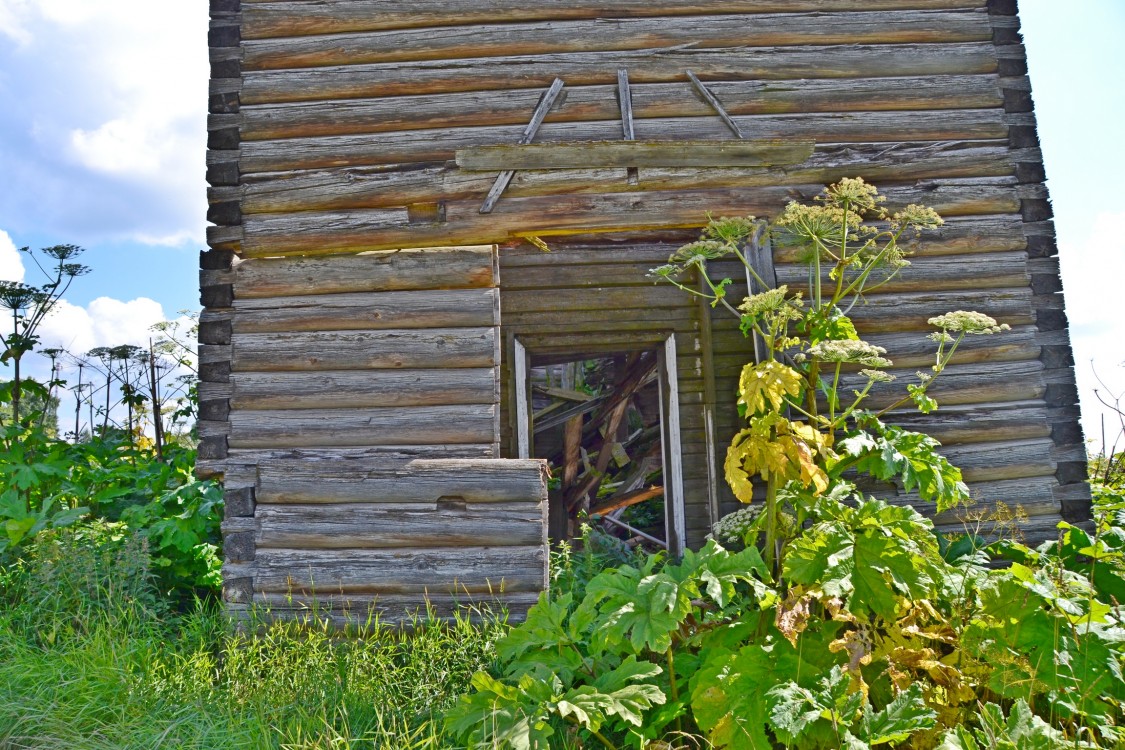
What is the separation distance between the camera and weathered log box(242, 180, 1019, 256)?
232 inches

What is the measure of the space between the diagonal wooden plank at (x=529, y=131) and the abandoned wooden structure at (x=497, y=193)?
0.02 m

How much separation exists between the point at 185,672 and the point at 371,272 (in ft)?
9.12

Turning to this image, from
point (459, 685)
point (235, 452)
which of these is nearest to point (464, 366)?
point (235, 452)

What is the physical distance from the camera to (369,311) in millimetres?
5801

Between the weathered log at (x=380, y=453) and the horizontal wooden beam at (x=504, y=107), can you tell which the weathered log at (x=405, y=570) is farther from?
the horizontal wooden beam at (x=504, y=107)

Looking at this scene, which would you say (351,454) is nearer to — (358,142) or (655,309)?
(358,142)

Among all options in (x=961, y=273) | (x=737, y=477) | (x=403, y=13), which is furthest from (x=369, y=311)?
(x=961, y=273)

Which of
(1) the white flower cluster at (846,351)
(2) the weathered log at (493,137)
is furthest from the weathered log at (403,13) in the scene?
(1) the white flower cluster at (846,351)

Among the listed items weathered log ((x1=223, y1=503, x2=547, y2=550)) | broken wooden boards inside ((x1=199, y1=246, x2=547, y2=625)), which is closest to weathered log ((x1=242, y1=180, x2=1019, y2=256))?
broken wooden boards inside ((x1=199, y1=246, x2=547, y2=625))

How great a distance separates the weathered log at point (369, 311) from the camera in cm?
574

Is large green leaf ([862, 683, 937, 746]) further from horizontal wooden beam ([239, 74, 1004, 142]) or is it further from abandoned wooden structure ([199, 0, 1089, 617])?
horizontal wooden beam ([239, 74, 1004, 142])

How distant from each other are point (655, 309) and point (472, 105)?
2.87 meters

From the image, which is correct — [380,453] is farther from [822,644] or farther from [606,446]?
[606,446]

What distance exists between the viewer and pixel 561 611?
380 cm
